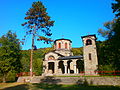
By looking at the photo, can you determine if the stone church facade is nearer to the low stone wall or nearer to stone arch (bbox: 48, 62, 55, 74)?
stone arch (bbox: 48, 62, 55, 74)

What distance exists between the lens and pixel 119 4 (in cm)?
1429

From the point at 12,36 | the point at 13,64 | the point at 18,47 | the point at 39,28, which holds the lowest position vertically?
the point at 13,64

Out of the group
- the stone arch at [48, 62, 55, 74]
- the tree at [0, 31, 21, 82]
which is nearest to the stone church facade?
the stone arch at [48, 62, 55, 74]

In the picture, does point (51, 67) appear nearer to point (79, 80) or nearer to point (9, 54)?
point (9, 54)

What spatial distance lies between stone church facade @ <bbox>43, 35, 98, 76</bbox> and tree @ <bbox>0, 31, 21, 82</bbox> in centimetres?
843

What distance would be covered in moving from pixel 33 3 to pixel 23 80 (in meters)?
15.9

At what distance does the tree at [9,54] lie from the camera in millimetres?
23016

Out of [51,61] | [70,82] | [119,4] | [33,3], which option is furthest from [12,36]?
[119,4]

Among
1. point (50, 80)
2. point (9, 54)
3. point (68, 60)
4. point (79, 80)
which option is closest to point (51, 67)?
point (68, 60)

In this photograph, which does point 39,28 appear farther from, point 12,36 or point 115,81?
point 115,81

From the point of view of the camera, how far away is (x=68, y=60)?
1180 inches

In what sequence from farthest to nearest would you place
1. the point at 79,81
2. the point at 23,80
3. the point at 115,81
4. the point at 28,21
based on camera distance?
the point at 28,21, the point at 23,80, the point at 79,81, the point at 115,81

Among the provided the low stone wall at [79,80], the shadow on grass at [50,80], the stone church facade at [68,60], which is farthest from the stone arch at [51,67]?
the shadow on grass at [50,80]

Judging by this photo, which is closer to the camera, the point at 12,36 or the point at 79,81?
the point at 79,81
